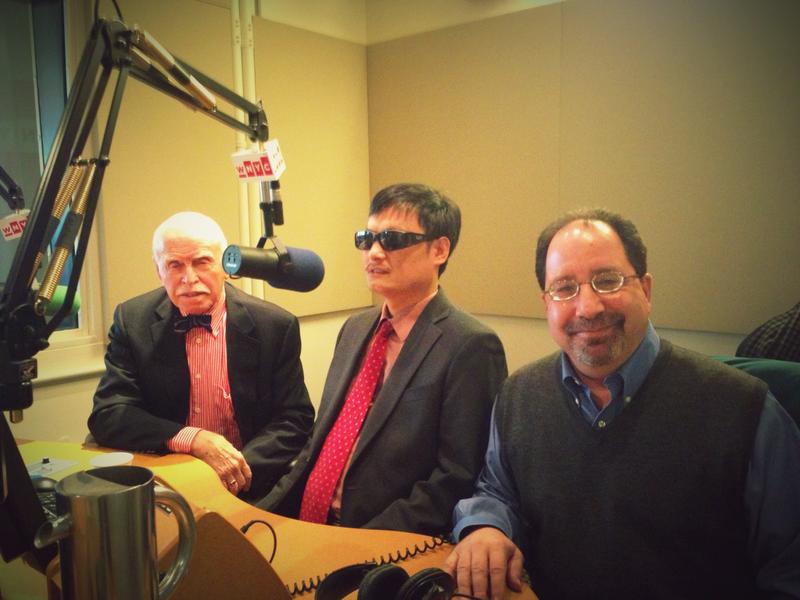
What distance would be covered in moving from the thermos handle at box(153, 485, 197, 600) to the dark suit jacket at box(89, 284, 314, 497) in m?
1.21

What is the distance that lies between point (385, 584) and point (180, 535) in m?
0.36

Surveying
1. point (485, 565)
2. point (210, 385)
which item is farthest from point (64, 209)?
point (210, 385)

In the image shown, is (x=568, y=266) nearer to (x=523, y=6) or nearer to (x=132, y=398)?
(x=132, y=398)

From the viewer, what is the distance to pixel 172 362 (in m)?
1.99

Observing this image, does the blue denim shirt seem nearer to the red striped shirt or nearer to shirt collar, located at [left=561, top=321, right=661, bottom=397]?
shirt collar, located at [left=561, top=321, right=661, bottom=397]

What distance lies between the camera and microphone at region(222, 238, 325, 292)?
1104 millimetres

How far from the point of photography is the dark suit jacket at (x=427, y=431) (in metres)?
1.53

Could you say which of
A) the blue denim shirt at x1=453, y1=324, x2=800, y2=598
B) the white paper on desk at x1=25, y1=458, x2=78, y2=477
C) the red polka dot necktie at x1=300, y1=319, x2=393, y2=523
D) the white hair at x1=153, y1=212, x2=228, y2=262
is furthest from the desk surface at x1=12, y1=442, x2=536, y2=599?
the white hair at x1=153, y1=212, x2=228, y2=262

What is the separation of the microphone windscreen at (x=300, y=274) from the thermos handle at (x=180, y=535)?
0.56 meters

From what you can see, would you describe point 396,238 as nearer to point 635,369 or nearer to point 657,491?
point 635,369

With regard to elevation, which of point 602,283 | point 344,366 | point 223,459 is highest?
point 602,283

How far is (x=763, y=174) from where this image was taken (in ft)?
8.28

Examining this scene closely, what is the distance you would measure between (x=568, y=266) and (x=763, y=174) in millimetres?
1735

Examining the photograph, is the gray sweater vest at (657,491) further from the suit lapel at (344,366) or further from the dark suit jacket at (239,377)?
the dark suit jacket at (239,377)
